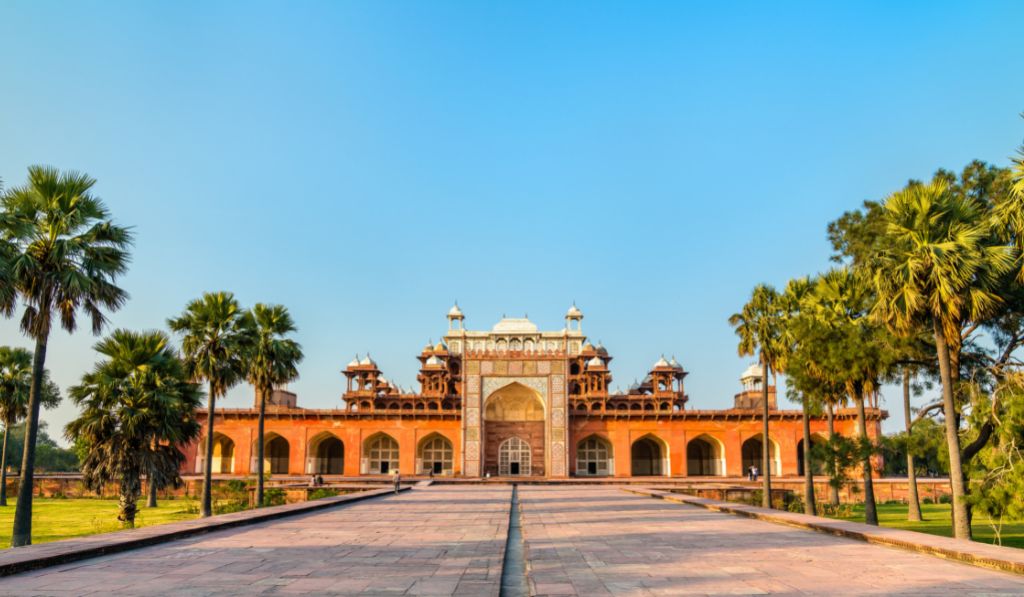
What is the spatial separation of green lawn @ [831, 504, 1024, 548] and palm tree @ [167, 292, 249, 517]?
2237cm

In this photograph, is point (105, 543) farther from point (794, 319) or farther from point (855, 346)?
point (794, 319)

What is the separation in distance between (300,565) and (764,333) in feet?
71.1

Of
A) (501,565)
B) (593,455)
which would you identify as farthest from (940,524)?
(593,455)

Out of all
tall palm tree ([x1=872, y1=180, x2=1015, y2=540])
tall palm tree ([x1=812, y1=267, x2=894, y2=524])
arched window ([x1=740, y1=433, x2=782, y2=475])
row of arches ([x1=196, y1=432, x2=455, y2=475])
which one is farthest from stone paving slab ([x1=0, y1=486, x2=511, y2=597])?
arched window ([x1=740, y1=433, x2=782, y2=475])

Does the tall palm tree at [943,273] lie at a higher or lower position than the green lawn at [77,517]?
higher

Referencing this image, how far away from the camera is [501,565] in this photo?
9.41 metres

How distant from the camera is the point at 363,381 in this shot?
55.2m

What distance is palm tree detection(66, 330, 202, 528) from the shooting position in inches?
906

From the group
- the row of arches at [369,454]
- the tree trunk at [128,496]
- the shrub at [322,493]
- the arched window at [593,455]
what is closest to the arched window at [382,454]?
the row of arches at [369,454]

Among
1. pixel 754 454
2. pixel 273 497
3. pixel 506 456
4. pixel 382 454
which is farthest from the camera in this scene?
pixel 754 454

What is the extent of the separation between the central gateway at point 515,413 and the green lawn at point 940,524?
2124cm

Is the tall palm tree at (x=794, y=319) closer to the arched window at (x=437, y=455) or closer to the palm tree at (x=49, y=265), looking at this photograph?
the palm tree at (x=49, y=265)

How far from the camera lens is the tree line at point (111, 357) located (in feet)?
54.7

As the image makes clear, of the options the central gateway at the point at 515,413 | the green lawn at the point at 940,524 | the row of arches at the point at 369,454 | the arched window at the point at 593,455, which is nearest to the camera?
the green lawn at the point at 940,524
